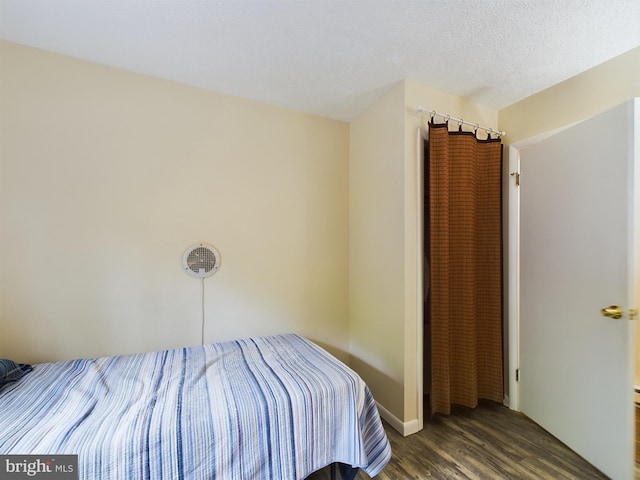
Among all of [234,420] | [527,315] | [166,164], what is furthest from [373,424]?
[166,164]

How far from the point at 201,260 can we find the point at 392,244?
1.32 m

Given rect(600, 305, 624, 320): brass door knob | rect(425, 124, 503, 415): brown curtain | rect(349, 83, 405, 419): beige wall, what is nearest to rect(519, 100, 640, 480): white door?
rect(600, 305, 624, 320): brass door knob

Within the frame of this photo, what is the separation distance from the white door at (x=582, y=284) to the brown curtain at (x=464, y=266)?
0.61 feet

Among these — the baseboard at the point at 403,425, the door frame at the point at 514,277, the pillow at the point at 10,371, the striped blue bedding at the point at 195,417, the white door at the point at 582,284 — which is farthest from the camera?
the door frame at the point at 514,277

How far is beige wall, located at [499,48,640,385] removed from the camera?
1.51 m

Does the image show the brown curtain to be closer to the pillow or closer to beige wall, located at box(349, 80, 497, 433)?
beige wall, located at box(349, 80, 497, 433)

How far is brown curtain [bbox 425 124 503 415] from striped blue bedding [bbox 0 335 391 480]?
31.7 inches

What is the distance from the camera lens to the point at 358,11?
1240 mm

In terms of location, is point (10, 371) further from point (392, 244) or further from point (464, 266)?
point (464, 266)

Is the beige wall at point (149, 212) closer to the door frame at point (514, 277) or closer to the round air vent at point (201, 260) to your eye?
the round air vent at point (201, 260)

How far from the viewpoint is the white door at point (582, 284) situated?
1.30 m

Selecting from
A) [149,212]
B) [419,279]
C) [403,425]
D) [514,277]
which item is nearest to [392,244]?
[419,279]

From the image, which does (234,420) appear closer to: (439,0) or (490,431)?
(490,431)

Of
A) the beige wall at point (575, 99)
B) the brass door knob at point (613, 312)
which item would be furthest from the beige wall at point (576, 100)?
the brass door knob at point (613, 312)
